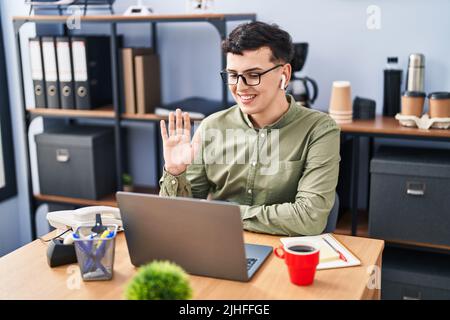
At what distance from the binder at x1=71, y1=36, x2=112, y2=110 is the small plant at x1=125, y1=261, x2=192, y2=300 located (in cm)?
197

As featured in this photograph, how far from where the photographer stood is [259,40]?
1.79 m

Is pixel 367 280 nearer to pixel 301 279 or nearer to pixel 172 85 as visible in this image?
pixel 301 279

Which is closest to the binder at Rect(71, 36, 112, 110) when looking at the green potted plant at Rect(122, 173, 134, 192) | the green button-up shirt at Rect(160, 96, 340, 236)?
the green potted plant at Rect(122, 173, 134, 192)

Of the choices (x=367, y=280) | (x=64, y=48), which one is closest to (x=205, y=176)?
(x=367, y=280)

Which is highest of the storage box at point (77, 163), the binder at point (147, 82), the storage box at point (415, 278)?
the binder at point (147, 82)

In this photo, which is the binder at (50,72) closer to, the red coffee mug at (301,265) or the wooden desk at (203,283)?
the wooden desk at (203,283)

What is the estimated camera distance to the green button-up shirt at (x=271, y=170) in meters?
1.67

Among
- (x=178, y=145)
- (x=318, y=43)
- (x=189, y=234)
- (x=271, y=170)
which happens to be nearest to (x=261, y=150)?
(x=271, y=170)

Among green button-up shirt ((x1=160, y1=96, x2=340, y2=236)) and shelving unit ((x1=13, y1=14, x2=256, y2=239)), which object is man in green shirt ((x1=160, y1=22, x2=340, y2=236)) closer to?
green button-up shirt ((x1=160, y1=96, x2=340, y2=236))

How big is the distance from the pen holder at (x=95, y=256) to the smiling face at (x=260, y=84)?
68 centimetres

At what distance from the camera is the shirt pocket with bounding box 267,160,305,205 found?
185 cm

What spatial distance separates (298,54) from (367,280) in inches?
56.1

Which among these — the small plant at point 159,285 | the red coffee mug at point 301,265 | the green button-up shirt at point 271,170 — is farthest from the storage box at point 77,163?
the small plant at point 159,285
